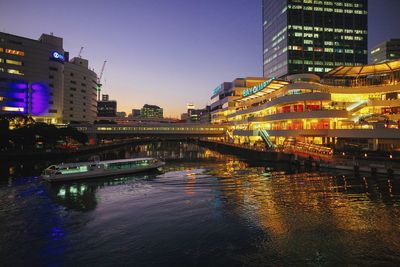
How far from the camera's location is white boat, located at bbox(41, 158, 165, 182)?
46875 mm

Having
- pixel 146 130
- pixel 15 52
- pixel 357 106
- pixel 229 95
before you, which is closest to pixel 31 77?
pixel 15 52

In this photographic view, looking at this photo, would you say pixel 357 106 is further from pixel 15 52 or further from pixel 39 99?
pixel 15 52

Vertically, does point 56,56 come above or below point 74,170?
above

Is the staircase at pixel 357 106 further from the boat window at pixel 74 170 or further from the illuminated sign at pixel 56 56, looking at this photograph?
the illuminated sign at pixel 56 56

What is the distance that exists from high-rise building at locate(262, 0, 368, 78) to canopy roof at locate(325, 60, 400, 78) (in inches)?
3308

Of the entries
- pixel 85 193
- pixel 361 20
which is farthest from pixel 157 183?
pixel 361 20

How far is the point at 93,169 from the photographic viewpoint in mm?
51719

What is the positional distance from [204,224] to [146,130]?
119512mm

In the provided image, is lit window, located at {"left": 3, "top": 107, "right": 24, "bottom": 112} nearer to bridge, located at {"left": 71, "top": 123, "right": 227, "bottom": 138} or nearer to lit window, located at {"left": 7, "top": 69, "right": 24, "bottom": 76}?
lit window, located at {"left": 7, "top": 69, "right": 24, "bottom": 76}

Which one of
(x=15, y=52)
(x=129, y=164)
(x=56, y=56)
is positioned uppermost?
(x=56, y=56)

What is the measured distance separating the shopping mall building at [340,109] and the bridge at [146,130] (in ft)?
172

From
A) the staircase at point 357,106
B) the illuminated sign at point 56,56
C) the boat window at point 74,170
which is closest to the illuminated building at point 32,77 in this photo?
the illuminated sign at point 56,56

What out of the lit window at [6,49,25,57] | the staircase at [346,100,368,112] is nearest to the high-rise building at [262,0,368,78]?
the staircase at [346,100,368,112]

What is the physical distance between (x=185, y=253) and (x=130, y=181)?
3016 cm
